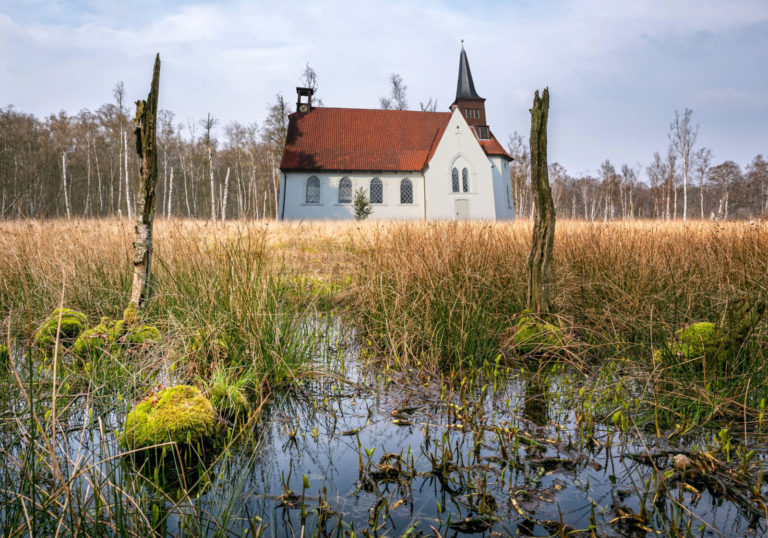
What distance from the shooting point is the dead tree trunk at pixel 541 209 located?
409 cm

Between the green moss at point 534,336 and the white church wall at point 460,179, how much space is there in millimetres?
24563

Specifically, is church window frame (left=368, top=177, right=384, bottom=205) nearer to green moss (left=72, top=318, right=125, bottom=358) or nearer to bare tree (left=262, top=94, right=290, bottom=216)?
bare tree (left=262, top=94, right=290, bottom=216)

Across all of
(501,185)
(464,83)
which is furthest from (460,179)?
(464,83)

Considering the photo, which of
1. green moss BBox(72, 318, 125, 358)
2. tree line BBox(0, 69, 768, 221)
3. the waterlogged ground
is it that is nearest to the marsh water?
the waterlogged ground

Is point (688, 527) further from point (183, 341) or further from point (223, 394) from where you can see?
point (183, 341)

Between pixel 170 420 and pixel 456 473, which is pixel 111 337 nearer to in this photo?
pixel 170 420

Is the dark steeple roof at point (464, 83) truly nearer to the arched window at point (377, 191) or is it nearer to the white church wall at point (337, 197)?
the white church wall at point (337, 197)

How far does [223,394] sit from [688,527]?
2.44 meters

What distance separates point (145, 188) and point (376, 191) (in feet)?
83.8

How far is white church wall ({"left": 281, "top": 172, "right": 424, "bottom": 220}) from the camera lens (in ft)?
92.2

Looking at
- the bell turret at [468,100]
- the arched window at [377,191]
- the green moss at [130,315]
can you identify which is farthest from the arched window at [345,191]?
the green moss at [130,315]

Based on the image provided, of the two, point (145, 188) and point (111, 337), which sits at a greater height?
point (145, 188)

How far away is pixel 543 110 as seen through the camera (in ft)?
13.4

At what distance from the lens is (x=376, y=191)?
29.2m
